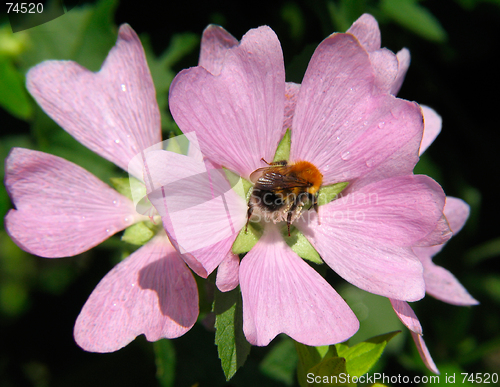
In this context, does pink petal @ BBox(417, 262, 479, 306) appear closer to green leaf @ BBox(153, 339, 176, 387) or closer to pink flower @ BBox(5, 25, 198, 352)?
pink flower @ BBox(5, 25, 198, 352)

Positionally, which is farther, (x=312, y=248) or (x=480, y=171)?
(x=480, y=171)

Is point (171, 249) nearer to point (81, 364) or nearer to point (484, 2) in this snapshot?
point (81, 364)

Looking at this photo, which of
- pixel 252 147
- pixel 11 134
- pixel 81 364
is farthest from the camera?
pixel 81 364

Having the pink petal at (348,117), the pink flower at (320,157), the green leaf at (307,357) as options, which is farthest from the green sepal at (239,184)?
the green leaf at (307,357)

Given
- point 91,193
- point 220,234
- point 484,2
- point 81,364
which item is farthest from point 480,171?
point 81,364

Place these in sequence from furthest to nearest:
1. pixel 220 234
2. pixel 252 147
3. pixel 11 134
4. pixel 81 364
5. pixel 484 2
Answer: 1. pixel 81 364
2. pixel 11 134
3. pixel 484 2
4. pixel 252 147
5. pixel 220 234

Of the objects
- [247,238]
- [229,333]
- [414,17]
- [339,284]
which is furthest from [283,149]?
[414,17]

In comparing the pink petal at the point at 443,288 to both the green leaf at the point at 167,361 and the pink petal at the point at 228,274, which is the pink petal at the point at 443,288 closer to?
the pink petal at the point at 228,274

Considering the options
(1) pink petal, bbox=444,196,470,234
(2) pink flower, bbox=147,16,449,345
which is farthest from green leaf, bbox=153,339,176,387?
(1) pink petal, bbox=444,196,470,234
